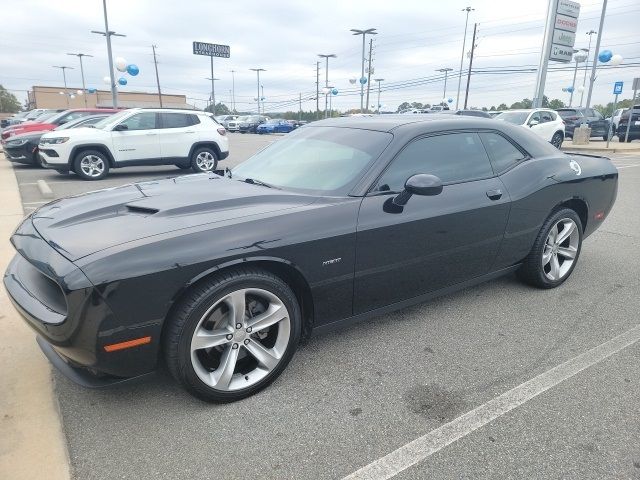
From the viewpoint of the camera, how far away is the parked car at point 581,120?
22.0 m

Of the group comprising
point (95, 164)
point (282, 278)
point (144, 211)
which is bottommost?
point (95, 164)

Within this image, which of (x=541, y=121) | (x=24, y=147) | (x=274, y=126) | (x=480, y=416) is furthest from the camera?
(x=274, y=126)

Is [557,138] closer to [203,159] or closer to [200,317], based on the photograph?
[203,159]

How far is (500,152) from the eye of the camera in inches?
141

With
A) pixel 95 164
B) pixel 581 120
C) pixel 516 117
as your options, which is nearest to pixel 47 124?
pixel 95 164

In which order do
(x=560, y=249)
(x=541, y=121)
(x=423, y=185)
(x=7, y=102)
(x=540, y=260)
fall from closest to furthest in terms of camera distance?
(x=423, y=185), (x=540, y=260), (x=560, y=249), (x=541, y=121), (x=7, y=102)

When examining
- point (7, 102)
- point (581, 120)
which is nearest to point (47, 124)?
point (581, 120)

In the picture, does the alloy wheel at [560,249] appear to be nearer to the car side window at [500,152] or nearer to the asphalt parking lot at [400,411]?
the asphalt parking lot at [400,411]

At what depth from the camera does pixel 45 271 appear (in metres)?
2.15

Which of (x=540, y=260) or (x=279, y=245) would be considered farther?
(x=540, y=260)

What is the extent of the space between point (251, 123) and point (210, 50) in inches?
248

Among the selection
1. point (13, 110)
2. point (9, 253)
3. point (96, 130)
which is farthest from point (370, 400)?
point (13, 110)

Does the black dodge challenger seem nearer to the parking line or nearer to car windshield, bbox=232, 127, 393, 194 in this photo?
car windshield, bbox=232, 127, 393, 194

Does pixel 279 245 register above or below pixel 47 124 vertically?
below
